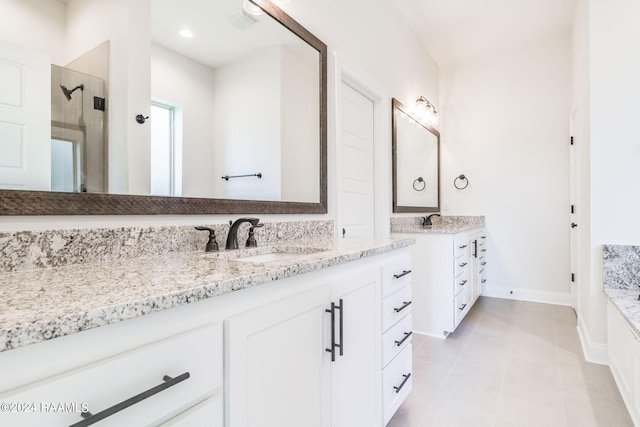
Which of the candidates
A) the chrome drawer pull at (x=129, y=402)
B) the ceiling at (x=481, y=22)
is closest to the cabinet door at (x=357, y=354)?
the chrome drawer pull at (x=129, y=402)

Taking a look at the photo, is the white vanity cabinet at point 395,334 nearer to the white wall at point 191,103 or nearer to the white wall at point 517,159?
the white wall at point 191,103

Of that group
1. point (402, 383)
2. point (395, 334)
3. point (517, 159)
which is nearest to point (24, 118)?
point (395, 334)

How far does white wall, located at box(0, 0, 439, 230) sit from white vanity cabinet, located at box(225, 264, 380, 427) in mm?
613

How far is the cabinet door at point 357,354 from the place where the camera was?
116 cm

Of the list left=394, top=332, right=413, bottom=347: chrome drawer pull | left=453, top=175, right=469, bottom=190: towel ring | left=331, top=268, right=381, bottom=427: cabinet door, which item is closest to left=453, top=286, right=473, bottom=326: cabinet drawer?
left=394, top=332, right=413, bottom=347: chrome drawer pull

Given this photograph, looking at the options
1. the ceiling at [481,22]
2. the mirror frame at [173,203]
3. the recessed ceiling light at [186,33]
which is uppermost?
the ceiling at [481,22]

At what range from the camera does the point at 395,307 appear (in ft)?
5.16

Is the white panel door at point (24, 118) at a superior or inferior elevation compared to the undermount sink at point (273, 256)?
superior

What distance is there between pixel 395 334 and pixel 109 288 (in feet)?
4.18

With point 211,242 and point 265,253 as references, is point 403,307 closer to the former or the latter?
point 265,253

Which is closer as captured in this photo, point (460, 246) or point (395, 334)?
point (395, 334)

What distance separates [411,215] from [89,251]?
9.42ft

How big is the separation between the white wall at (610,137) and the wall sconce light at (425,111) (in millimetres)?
1521

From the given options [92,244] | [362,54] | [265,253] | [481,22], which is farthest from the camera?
[481,22]
